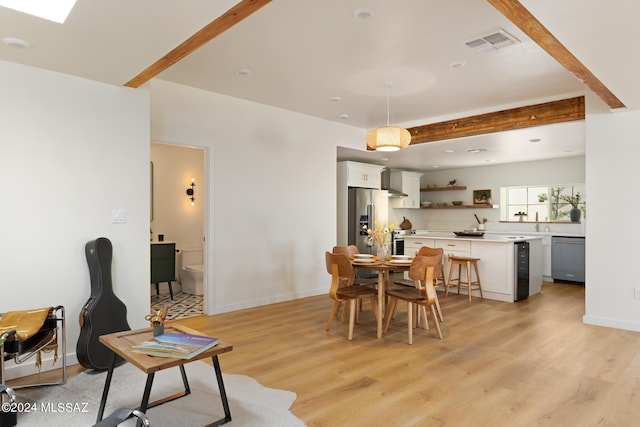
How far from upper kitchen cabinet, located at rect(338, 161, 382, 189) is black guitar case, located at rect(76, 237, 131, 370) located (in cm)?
448

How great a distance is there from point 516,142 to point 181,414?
19.1 ft

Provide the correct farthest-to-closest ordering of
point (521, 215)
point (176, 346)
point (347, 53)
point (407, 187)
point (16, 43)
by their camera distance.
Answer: point (407, 187) < point (521, 215) < point (347, 53) < point (16, 43) < point (176, 346)

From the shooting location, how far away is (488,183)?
887cm

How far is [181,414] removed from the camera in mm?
2422

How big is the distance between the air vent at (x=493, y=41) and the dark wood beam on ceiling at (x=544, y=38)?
1.58 feet

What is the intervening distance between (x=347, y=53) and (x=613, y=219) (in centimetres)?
339

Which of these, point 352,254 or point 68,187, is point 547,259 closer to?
point 352,254

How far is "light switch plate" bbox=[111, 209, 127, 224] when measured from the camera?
3473mm

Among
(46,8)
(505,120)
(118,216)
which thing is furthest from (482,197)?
(46,8)

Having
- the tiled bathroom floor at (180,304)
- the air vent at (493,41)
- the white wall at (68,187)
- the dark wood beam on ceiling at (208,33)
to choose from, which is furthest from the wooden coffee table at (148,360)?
the air vent at (493,41)

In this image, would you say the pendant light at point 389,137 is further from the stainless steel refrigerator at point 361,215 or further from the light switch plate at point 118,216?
the stainless steel refrigerator at point 361,215

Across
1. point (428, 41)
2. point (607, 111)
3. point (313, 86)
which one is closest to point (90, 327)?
point (313, 86)

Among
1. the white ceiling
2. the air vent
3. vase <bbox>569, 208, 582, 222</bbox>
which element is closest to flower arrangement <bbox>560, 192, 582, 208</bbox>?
vase <bbox>569, 208, 582, 222</bbox>

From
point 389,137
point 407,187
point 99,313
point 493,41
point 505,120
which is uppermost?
point 493,41
